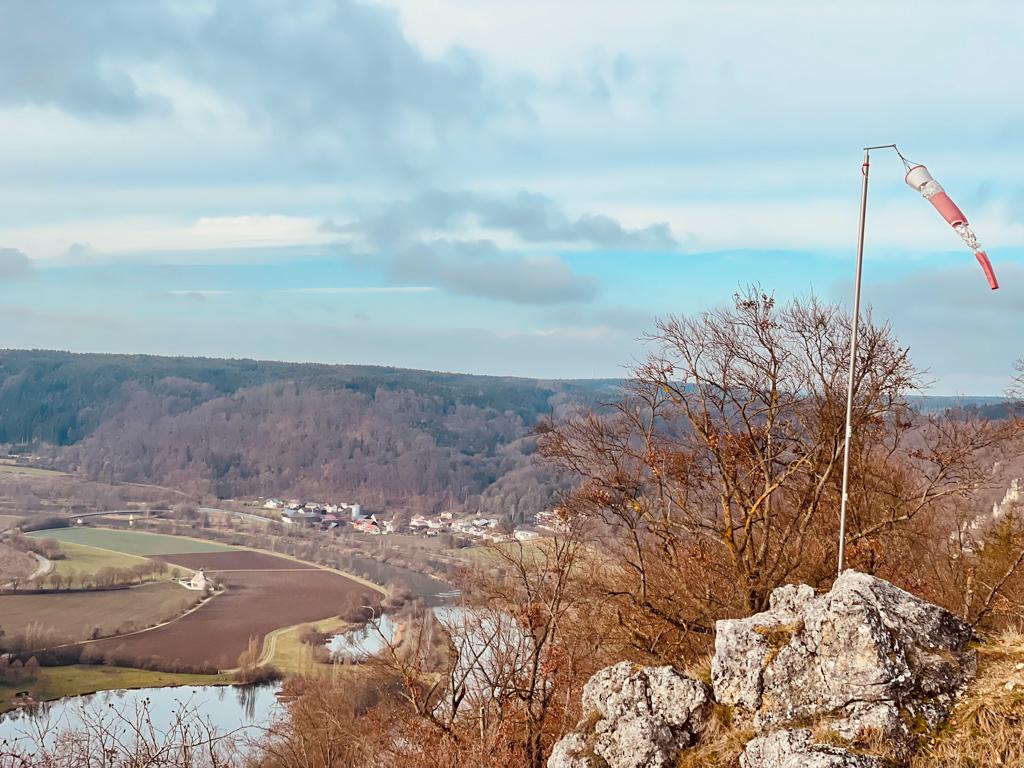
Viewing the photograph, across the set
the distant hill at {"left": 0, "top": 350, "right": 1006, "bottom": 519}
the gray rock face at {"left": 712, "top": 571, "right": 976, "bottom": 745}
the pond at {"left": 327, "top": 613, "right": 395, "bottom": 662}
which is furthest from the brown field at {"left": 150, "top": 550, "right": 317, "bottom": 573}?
the gray rock face at {"left": 712, "top": 571, "right": 976, "bottom": 745}

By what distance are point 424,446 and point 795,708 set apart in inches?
5242

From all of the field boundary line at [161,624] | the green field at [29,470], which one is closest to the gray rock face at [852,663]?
the field boundary line at [161,624]

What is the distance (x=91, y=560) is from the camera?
8088 cm

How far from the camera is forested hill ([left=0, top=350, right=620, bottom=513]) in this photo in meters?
134

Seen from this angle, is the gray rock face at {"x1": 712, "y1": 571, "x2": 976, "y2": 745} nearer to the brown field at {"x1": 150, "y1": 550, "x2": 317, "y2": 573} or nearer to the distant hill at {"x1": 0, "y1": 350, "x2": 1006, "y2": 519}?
the brown field at {"x1": 150, "y1": 550, "x2": 317, "y2": 573}

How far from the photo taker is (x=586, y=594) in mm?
14281

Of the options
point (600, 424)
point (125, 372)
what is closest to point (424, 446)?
point (125, 372)

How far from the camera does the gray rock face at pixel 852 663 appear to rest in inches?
237

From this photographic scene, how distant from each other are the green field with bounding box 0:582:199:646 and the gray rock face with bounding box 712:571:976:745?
196 feet

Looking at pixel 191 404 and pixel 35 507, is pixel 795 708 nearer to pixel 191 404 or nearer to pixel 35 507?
pixel 35 507

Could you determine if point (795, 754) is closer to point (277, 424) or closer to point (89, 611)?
point (89, 611)

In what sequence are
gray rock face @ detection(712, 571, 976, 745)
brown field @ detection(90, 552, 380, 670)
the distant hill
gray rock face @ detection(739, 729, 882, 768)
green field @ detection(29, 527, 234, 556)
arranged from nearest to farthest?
1. gray rock face @ detection(739, 729, 882, 768)
2. gray rock face @ detection(712, 571, 976, 745)
3. brown field @ detection(90, 552, 380, 670)
4. green field @ detection(29, 527, 234, 556)
5. the distant hill

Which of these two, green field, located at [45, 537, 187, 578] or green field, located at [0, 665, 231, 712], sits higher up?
green field, located at [0, 665, 231, 712]

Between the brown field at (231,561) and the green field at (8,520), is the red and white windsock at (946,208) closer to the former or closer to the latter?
the brown field at (231,561)
